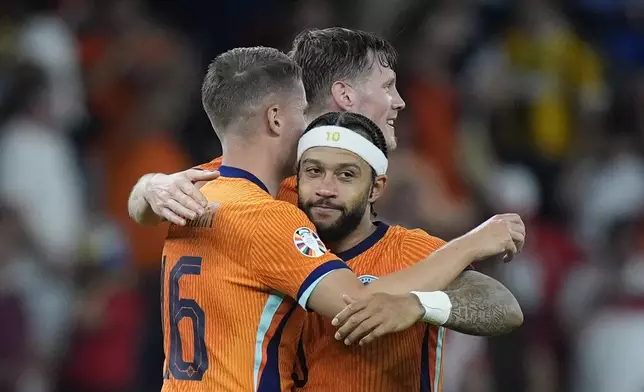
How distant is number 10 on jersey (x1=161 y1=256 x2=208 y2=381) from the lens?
4.70m

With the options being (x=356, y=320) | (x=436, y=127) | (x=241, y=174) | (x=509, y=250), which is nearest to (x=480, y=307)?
(x=509, y=250)

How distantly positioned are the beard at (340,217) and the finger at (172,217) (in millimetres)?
499

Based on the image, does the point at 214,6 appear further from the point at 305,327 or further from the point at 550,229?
the point at 305,327

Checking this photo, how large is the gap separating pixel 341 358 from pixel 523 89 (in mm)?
7484

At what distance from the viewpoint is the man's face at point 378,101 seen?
5547 mm

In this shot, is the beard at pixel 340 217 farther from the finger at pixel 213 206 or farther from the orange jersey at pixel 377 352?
the finger at pixel 213 206

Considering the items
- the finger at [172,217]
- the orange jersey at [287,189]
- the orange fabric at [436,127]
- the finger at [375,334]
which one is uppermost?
the orange fabric at [436,127]

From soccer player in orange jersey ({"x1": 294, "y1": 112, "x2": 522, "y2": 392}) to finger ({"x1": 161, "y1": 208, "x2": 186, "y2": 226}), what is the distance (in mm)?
500

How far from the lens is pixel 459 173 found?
11117 mm

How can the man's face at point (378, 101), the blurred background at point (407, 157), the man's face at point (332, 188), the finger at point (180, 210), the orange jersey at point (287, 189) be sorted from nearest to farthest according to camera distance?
the finger at point (180, 210) → the man's face at point (332, 188) → the orange jersey at point (287, 189) → the man's face at point (378, 101) → the blurred background at point (407, 157)

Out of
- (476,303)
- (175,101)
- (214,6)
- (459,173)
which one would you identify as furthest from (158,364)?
(476,303)

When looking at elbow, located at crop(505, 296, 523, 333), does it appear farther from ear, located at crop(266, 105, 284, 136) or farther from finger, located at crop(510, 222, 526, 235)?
ear, located at crop(266, 105, 284, 136)

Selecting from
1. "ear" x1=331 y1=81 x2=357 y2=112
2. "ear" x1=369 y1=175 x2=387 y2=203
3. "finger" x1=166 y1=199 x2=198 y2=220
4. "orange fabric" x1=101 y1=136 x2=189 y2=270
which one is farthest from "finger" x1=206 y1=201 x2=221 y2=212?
"orange fabric" x1=101 y1=136 x2=189 y2=270

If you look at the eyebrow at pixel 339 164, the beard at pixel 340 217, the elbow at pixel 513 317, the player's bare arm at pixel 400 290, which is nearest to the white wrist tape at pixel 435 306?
the player's bare arm at pixel 400 290
